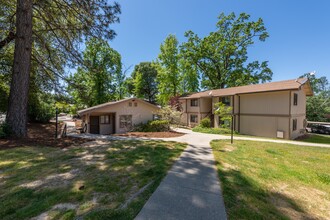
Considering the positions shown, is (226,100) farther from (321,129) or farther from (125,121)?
(321,129)

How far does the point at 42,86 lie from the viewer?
12914 mm

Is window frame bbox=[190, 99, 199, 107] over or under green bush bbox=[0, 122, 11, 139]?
over

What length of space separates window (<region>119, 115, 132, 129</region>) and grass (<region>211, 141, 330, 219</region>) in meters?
12.4

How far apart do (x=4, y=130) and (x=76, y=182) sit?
7.82 meters

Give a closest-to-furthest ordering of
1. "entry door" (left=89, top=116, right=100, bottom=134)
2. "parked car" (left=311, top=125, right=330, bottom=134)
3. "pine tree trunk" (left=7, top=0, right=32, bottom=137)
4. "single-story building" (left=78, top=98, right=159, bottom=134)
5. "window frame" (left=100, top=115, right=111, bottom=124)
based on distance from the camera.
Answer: "pine tree trunk" (left=7, top=0, right=32, bottom=137), "single-story building" (left=78, top=98, right=159, bottom=134), "entry door" (left=89, top=116, right=100, bottom=134), "window frame" (left=100, top=115, right=111, bottom=124), "parked car" (left=311, top=125, right=330, bottom=134)

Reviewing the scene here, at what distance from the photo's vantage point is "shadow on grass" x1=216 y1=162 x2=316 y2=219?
3010 mm

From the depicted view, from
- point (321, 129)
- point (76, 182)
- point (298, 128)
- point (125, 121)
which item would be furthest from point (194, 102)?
point (76, 182)

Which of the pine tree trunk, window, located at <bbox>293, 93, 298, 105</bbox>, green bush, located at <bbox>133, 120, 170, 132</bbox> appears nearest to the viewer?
the pine tree trunk

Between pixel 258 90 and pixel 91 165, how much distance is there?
57.2ft

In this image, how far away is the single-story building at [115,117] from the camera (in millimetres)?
16078

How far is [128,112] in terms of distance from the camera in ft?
57.2

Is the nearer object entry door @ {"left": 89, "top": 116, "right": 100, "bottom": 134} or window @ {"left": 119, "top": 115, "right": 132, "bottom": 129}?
entry door @ {"left": 89, "top": 116, "right": 100, "bottom": 134}

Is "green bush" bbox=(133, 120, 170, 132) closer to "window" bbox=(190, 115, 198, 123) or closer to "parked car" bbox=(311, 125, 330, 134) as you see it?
"window" bbox=(190, 115, 198, 123)

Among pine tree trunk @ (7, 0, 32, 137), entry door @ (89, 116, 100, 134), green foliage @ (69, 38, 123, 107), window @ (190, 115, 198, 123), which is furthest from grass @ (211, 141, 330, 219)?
green foliage @ (69, 38, 123, 107)
